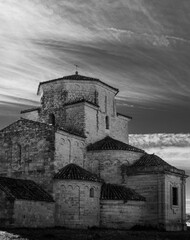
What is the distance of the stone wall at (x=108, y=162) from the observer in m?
34.5

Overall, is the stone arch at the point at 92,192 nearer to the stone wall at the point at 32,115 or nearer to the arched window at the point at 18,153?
the arched window at the point at 18,153

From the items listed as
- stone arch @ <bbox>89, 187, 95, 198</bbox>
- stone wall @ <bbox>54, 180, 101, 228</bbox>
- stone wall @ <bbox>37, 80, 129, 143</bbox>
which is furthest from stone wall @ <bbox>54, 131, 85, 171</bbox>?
stone arch @ <bbox>89, 187, 95, 198</bbox>

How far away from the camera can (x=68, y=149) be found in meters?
33.2

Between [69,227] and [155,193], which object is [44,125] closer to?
[69,227]

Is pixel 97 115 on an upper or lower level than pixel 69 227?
upper

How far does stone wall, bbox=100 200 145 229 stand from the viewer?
31.4 m

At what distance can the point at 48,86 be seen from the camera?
3869 centimetres

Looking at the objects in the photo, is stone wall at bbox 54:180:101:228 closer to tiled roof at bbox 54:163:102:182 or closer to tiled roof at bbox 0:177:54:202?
tiled roof at bbox 54:163:102:182

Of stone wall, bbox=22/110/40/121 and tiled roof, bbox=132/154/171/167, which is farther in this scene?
stone wall, bbox=22/110/40/121

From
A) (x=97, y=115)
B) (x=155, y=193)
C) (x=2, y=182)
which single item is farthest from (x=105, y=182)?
(x=2, y=182)

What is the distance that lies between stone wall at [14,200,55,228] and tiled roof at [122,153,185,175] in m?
7.41

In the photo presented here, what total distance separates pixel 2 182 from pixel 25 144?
5064 mm

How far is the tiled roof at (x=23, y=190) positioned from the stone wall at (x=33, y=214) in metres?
0.35

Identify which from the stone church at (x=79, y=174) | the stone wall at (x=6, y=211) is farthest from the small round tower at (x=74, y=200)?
the stone wall at (x=6, y=211)
